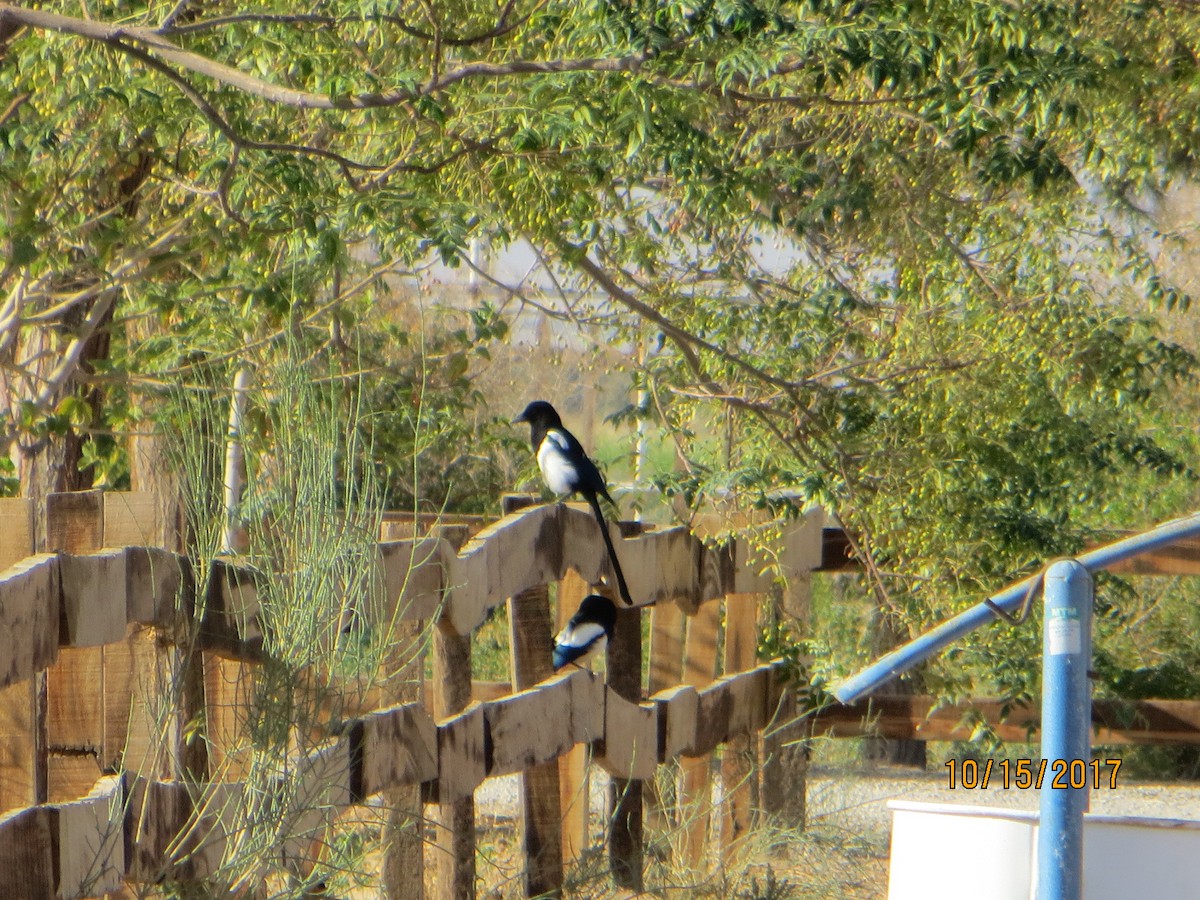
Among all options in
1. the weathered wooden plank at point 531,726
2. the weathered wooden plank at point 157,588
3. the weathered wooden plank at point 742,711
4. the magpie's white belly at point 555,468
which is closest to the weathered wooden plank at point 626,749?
the weathered wooden plank at point 531,726

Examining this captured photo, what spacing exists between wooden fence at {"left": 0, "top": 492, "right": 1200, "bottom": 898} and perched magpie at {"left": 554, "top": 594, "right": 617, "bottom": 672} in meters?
0.10

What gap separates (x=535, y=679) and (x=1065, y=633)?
2258 mm

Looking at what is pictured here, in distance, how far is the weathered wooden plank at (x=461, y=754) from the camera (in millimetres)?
3357

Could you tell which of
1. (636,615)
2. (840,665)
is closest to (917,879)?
(636,615)

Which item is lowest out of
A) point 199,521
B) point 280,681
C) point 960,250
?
point 280,681

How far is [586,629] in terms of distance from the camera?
166 inches

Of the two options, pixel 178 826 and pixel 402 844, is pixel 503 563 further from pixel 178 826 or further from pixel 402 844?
pixel 178 826

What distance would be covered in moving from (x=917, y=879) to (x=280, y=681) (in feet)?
4.28

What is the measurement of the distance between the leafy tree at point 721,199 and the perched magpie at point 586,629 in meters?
0.62

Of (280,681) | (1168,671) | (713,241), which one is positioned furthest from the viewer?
(1168,671)

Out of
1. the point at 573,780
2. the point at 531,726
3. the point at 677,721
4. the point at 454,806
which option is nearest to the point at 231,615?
the point at 454,806

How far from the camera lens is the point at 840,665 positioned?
491 cm

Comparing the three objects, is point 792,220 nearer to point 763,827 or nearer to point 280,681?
point 763,827

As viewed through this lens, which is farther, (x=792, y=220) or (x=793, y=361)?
(x=792, y=220)
